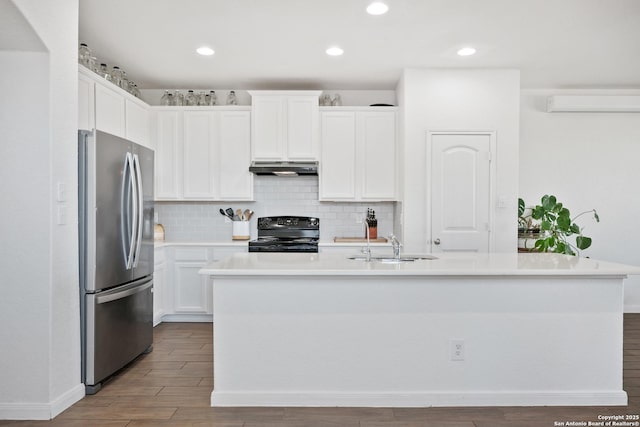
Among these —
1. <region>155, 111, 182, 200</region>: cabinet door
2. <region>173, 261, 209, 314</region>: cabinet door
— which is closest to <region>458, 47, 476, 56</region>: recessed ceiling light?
<region>155, 111, 182, 200</region>: cabinet door

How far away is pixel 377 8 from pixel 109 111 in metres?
2.44

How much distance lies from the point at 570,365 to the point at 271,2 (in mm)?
2994

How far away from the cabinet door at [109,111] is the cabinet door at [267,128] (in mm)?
1316

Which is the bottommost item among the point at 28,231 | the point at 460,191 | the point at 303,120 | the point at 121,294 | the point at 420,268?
the point at 121,294

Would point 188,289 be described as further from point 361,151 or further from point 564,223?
point 564,223

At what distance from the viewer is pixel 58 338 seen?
267 centimetres

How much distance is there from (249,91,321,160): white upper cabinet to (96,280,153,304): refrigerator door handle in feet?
6.32

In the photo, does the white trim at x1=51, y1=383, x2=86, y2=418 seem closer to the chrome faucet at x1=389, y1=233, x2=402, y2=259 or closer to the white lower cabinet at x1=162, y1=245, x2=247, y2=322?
the white lower cabinet at x1=162, y1=245, x2=247, y2=322

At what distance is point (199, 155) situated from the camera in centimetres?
504

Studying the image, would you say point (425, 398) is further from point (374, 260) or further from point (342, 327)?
point (374, 260)

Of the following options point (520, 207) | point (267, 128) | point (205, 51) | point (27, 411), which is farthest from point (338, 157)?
point (27, 411)

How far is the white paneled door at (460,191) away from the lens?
15.0ft

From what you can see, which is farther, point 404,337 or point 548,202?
point 548,202

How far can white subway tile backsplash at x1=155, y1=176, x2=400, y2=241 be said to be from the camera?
17.5ft
